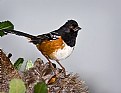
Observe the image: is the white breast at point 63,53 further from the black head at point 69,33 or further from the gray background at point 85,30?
the gray background at point 85,30

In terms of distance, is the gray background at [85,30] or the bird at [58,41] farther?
the gray background at [85,30]

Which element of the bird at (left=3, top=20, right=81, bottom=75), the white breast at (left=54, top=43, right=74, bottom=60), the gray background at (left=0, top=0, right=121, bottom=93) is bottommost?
the white breast at (left=54, top=43, right=74, bottom=60)

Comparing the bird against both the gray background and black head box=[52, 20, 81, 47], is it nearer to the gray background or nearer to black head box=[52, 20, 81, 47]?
black head box=[52, 20, 81, 47]

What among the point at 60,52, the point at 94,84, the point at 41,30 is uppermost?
the point at 41,30

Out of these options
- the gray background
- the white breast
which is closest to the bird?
the white breast

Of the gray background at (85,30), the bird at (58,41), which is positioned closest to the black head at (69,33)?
the bird at (58,41)

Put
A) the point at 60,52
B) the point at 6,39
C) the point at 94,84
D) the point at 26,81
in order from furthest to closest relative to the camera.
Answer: the point at 6,39 < the point at 94,84 < the point at 60,52 < the point at 26,81

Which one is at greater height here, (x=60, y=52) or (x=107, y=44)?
(x=107, y=44)

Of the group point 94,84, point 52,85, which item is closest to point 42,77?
point 52,85

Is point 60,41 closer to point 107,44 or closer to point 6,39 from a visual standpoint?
point 107,44
